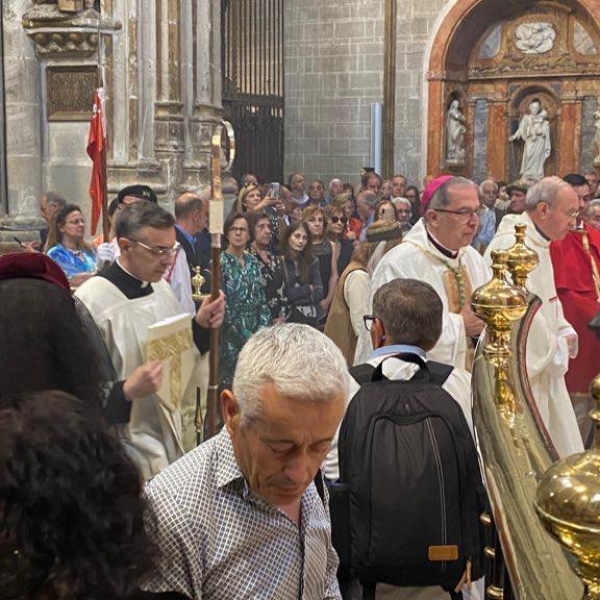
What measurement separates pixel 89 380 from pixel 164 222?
4.82ft

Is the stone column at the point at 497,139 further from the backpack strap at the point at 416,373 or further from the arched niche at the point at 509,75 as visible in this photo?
the backpack strap at the point at 416,373

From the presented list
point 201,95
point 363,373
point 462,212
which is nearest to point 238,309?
point 462,212

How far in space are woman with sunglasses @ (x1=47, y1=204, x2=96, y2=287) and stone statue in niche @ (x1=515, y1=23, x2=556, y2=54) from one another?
1354 centimetres

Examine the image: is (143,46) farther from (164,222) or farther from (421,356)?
(421,356)

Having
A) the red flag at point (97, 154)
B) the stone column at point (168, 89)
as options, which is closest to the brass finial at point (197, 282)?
the red flag at point (97, 154)

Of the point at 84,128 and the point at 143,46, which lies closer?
the point at 84,128

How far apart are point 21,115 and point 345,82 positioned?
10.3 metres

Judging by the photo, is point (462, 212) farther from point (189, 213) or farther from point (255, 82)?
point (255, 82)

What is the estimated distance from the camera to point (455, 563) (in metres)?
3.39

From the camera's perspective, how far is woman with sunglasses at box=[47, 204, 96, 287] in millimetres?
7168

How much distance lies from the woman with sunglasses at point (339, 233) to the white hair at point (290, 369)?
7.47m

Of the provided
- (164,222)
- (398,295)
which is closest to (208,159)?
(164,222)

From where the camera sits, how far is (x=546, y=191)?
21.7ft

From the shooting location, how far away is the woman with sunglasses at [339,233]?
390 inches
